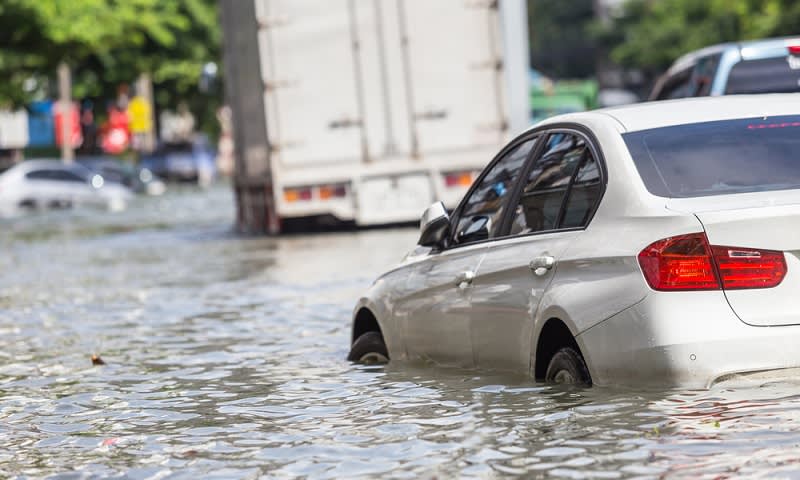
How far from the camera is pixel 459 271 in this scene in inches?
329

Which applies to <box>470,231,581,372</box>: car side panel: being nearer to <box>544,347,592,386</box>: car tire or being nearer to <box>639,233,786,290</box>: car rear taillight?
<box>544,347,592,386</box>: car tire

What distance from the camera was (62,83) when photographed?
61844 mm

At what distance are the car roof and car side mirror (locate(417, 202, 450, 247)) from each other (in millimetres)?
849

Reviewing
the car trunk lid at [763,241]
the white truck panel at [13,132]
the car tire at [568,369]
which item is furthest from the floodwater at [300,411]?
the white truck panel at [13,132]

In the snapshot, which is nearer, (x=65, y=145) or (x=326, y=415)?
(x=326, y=415)

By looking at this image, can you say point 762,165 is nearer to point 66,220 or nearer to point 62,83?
point 66,220

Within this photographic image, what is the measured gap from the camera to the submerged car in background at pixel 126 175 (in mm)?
55062

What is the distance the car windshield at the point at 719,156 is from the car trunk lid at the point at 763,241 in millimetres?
323

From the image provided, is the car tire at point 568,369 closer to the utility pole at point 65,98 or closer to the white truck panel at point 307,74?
the white truck panel at point 307,74

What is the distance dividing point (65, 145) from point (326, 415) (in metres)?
57.0

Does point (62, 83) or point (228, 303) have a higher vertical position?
point (62, 83)

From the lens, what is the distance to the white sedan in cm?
673

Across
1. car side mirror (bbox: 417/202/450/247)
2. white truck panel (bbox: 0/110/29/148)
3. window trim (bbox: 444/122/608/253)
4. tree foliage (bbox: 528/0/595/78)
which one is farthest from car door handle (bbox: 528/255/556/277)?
tree foliage (bbox: 528/0/595/78)

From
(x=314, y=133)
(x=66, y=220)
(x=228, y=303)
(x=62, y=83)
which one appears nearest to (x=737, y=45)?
(x=228, y=303)
